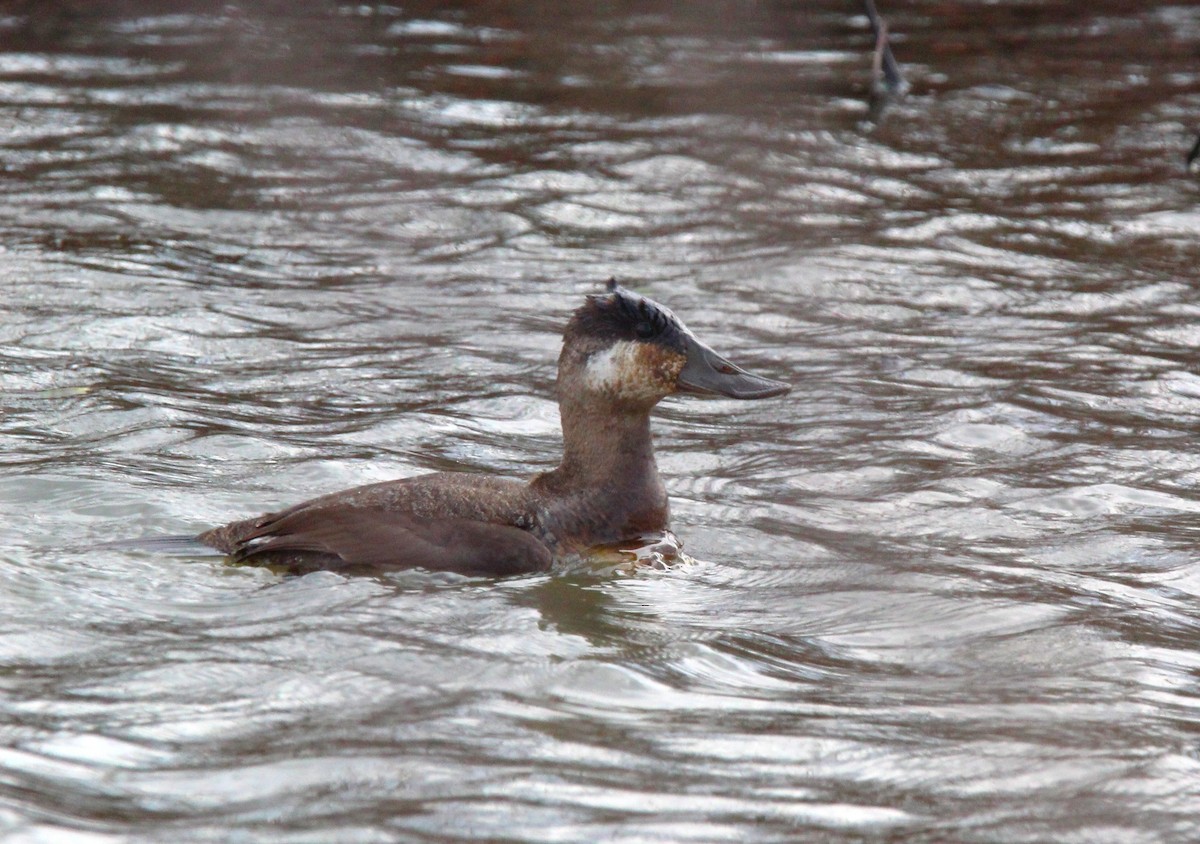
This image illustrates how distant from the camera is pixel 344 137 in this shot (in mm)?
15180

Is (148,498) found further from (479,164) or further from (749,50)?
(749,50)

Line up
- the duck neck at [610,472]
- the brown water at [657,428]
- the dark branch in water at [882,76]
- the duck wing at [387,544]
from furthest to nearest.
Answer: the dark branch in water at [882,76] → the duck neck at [610,472] → the duck wing at [387,544] → the brown water at [657,428]

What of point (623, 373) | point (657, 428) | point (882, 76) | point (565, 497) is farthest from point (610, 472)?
point (882, 76)

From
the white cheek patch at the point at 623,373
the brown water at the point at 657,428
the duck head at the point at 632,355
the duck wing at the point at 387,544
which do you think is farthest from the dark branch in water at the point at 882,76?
the duck wing at the point at 387,544

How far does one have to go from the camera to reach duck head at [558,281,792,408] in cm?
693

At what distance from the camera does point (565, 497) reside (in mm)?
6891

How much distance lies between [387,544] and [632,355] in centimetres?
119

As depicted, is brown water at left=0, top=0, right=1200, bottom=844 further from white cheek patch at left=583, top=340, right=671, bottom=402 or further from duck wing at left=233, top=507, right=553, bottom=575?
white cheek patch at left=583, top=340, right=671, bottom=402

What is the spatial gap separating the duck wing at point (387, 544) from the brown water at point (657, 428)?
0.10 m

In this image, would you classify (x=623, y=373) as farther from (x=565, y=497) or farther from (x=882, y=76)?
(x=882, y=76)

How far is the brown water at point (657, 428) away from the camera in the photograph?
4.91 meters

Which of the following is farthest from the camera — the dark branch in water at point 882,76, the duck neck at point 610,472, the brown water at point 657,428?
the dark branch in water at point 882,76

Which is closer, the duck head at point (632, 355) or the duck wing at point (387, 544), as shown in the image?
the duck wing at point (387, 544)

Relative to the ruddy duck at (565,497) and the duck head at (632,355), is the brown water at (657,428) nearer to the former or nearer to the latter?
the ruddy duck at (565,497)
